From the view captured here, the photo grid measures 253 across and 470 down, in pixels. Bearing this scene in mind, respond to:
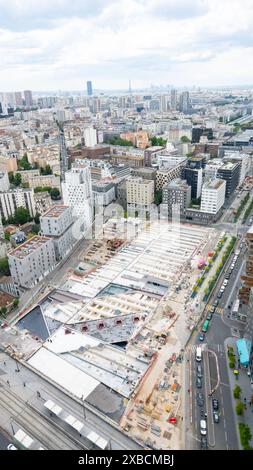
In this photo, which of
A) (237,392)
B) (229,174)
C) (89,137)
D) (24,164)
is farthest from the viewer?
(89,137)

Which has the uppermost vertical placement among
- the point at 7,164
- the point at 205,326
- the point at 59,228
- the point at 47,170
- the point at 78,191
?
the point at 78,191

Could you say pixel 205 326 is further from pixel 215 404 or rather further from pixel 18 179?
pixel 18 179

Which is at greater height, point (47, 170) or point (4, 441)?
point (47, 170)

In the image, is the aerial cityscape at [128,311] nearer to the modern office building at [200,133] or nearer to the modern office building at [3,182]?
the modern office building at [3,182]

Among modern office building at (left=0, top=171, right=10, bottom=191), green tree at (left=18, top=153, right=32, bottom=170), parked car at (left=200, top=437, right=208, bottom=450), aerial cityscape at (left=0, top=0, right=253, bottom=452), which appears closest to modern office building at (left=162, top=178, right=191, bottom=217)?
aerial cityscape at (left=0, top=0, right=253, bottom=452)

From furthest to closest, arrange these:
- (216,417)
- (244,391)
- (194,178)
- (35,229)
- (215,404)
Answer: (194,178) → (35,229) → (244,391) → (215,404) → (216,417)

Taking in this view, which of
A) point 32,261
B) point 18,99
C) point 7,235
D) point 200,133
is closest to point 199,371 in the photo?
point 32,261

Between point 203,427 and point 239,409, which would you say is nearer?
point 203,427
